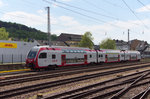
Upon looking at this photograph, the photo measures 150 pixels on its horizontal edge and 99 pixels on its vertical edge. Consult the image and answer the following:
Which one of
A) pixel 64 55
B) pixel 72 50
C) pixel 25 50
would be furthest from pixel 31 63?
pixel 25 50

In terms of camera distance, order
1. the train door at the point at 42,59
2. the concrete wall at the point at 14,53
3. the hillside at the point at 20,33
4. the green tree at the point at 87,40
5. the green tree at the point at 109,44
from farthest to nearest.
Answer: the hillside at the point at 20,33
the green tree at the point at 109,44
the green tree at the point at 87,40
the concrete wall at the point at 14,53
the train door at the point at 42,59

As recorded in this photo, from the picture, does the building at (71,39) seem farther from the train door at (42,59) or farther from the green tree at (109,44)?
the train door at (42,59)

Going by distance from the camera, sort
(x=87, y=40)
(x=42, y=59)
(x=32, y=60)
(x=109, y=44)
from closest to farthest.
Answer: (x=32, y=60), (x=42, y=59), (x=87, y=40), (x=109, y=44)

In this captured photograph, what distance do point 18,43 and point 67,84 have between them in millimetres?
24864

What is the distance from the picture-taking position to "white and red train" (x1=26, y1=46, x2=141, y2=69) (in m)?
19.9

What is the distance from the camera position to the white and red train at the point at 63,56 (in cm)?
1989

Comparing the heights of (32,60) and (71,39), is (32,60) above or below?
below

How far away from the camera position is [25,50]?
35.2 metres

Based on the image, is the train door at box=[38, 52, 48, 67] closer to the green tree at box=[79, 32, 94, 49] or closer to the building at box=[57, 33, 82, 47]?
the green tree at box=[79, 32, 94, 49]

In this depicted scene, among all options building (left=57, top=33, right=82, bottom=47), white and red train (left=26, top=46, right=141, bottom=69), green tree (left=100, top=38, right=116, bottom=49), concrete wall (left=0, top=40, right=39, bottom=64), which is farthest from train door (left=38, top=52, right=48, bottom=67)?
building (left=57, top=33, right=82, bottom=47)

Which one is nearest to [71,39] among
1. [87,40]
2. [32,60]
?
[87,40]

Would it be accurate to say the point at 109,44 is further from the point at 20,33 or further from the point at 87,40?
the point at 20,33

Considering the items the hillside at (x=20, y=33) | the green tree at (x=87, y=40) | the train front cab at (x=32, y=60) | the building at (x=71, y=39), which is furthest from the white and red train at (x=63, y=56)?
the hillside at (x=20, y=33)

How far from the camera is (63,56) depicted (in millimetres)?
23109
